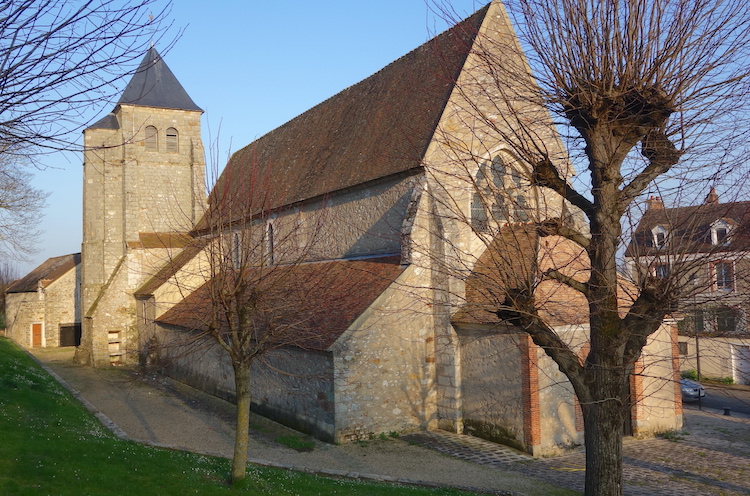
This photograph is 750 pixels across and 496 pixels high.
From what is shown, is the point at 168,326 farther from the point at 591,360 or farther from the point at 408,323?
the point at 591,360

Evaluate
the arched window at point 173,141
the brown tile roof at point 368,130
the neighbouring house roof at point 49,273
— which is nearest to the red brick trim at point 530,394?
the brown tile roof at point 368,130

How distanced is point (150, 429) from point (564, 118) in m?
11.2

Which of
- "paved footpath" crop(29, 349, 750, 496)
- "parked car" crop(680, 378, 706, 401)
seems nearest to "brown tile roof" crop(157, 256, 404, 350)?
"paved footpath" crop(29, 349, 750, 496)

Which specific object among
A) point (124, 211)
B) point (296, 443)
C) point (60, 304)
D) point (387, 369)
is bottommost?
point (296, 443)

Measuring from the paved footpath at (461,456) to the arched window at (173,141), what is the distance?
1341 cm

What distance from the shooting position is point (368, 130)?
16875 mm

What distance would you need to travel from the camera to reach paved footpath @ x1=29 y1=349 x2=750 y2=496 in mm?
9984

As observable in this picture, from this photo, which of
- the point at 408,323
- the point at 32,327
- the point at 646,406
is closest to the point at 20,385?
the point at 408,323

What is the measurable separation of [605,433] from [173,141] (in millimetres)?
23982

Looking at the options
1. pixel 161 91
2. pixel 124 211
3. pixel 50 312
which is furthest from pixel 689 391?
pixel 50 312

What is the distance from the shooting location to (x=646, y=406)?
13023 mm

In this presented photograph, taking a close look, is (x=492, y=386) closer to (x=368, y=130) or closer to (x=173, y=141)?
(x=368, y=130)

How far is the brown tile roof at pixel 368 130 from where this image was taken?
14297 mm

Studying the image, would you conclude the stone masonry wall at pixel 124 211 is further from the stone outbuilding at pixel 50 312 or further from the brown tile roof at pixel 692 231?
the brown tile roof at pixel 692 231
